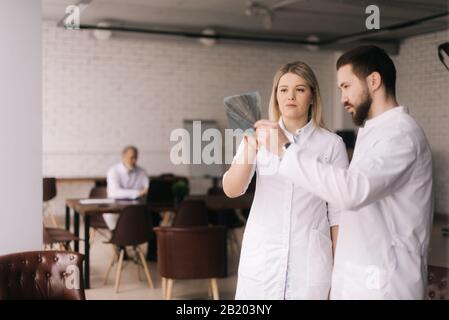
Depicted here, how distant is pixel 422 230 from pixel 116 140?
26.6ft

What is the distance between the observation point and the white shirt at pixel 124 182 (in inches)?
246

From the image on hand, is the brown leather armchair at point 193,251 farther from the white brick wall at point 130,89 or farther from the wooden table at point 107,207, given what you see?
the white brick wall at point 130,89

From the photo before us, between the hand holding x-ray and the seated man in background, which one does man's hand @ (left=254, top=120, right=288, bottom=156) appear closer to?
the hand holding x-ray

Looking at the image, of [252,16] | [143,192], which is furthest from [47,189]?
[252,16]

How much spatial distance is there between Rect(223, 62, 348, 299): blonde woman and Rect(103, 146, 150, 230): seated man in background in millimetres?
4225

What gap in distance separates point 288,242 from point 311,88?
551 millimetres

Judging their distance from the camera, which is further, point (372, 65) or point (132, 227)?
point (132, 227)

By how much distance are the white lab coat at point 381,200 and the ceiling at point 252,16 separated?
4.90m

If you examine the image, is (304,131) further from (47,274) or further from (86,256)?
(86,256)

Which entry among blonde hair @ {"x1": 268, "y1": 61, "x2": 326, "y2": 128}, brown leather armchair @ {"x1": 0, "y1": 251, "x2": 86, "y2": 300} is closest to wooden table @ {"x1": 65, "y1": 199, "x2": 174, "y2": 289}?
brown leather armchair @ {"x1": 0, "y1": 251, "x2": 86, "y2": 300}

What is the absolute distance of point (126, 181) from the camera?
6520 millimetres

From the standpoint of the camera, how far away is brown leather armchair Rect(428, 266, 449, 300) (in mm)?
2527

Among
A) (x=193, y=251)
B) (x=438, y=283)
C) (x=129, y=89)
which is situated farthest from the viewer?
(x=129, y=89)

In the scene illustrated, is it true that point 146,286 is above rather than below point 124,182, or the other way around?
below
